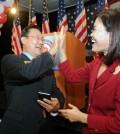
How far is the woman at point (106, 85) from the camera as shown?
3.89 feet

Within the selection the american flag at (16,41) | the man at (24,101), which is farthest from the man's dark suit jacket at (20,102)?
the american flag at (16,41)

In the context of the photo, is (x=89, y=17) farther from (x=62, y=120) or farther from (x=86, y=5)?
(x=62, y=120)

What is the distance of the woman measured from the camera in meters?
1.19

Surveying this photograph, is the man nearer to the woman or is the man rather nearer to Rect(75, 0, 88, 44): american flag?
the woman

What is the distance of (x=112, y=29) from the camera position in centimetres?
124

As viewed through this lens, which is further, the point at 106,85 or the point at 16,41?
the point at 16,41

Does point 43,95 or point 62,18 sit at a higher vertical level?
point 62,18

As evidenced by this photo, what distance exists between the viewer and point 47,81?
1.85m

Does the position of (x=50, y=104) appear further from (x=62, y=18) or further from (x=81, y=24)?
(x=62, y=18)

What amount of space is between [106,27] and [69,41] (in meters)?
2.17

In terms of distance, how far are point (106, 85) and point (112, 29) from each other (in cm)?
33

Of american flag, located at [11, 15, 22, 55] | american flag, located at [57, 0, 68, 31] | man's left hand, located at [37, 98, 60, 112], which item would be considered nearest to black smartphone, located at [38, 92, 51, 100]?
man's left hand, located at [37, 98, 60, 112]

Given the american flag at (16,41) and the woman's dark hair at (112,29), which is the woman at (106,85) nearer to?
the woman's dark hair at (112,29)

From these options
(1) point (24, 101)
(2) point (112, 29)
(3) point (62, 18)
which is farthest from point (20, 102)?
(3) point (62, 18)
